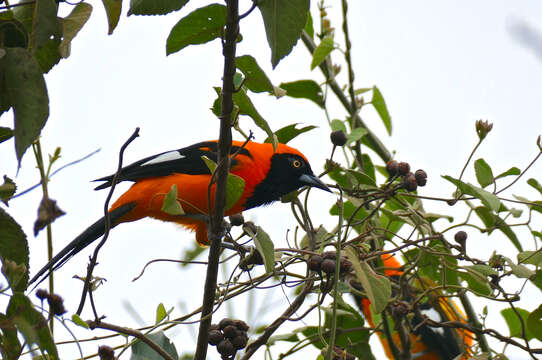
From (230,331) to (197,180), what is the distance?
5.74 ft

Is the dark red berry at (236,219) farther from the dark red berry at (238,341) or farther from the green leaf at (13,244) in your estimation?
the green leaf at (13,244)

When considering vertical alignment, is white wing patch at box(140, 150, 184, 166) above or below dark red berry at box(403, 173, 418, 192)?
above

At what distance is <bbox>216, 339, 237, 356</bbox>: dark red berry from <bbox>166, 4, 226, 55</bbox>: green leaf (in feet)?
3.18

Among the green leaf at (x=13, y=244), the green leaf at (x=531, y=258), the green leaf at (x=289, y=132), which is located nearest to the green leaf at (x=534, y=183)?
the green leaf at (x=531, y=258)

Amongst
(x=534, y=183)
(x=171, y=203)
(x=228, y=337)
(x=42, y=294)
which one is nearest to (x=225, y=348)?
(x=228, y=337)

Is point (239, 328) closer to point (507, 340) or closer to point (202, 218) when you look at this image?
point (507, 340)

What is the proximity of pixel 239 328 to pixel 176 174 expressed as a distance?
1909mm

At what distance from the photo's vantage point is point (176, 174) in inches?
160

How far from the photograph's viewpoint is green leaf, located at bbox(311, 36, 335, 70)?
3.47 m

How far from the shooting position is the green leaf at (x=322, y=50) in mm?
3469

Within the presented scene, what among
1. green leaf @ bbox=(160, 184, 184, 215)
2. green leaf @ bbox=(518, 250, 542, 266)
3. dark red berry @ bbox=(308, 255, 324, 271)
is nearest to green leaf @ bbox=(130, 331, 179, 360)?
green leaf @ bbox=(160, 184, 184, 215)

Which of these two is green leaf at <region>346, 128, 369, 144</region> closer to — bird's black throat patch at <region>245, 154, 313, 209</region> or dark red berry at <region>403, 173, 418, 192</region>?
dark red berry at <region>403, 173, 418, 192</region>

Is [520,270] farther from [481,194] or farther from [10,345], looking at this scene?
[10,345]

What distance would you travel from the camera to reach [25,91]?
1.60 metres
